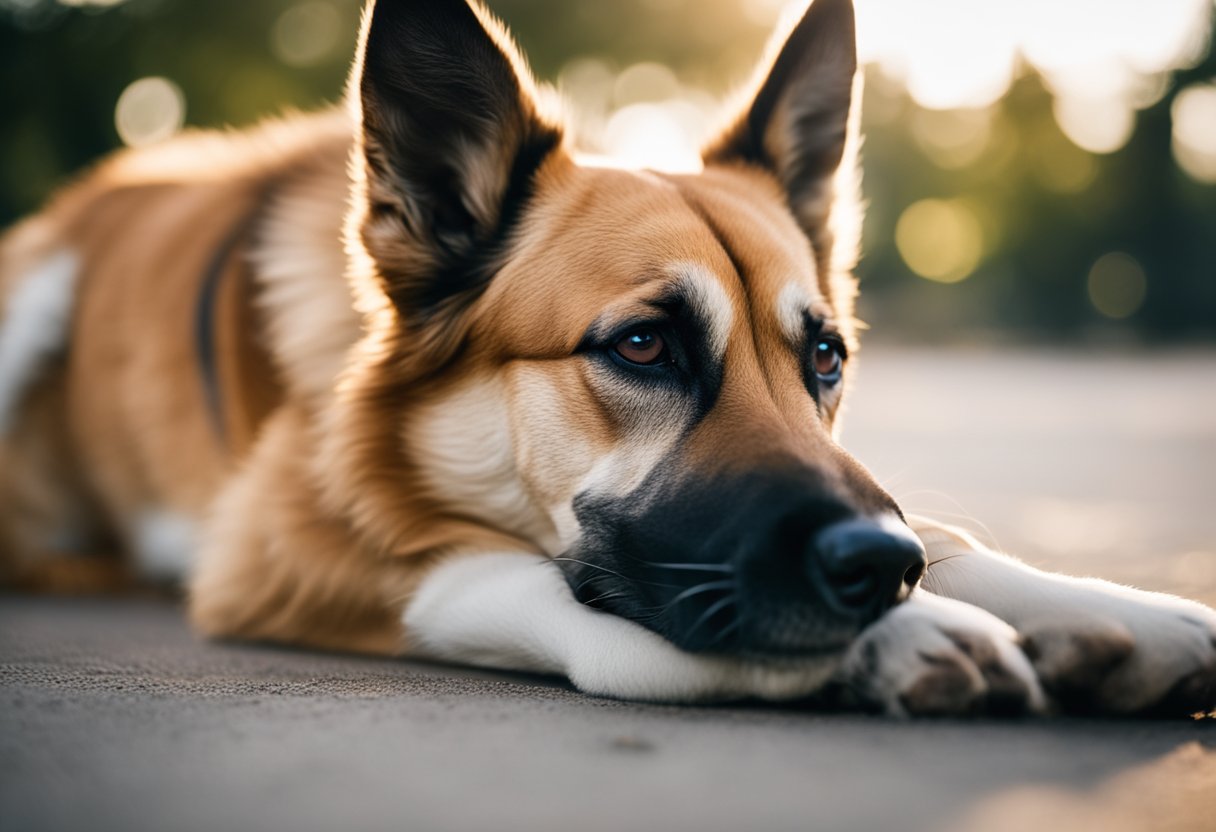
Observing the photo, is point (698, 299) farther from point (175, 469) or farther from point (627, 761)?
point (175, 469)

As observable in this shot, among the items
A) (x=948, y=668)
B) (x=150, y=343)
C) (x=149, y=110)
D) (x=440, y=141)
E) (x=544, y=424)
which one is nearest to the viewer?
(x=948, y=668)

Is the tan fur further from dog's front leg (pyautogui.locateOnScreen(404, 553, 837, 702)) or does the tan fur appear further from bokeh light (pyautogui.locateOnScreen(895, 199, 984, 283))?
bokeh light (pyautogui.locateOnScreen(895, 199, 984, 283))

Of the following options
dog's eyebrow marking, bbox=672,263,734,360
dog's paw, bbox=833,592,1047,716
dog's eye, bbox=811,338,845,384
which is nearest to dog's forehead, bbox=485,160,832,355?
dog's eyebrow marking, bbox=672,263,734,360

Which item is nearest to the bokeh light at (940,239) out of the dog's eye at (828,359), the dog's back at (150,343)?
the dog's back at (150,343)

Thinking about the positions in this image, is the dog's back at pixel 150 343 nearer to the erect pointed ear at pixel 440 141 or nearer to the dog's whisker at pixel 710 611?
the erect pointed ear at pixel 440 141

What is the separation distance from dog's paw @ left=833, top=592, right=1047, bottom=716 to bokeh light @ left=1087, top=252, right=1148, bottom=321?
1496 inches

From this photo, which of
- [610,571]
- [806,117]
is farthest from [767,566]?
[806,117]

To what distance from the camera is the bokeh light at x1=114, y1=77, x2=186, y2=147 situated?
17.3m

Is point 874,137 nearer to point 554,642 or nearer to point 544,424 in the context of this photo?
point 544,424

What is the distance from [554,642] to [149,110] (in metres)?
18.0

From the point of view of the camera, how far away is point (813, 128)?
3684 millimetres

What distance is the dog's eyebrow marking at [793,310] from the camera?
2857 mm

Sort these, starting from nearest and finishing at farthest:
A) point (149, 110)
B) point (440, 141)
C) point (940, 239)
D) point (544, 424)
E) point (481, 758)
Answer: point (481, 758), point (544, 424), point (440, 141), point (149, 110), point (940, 239)

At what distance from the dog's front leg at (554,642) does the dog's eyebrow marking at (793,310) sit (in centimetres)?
87
